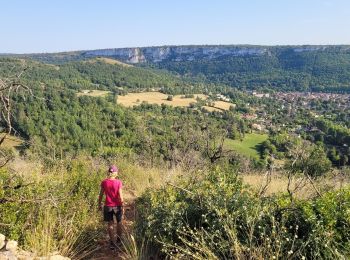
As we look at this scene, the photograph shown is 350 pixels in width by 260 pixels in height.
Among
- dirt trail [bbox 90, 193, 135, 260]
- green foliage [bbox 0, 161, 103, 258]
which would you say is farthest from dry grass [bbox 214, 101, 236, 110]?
green foliage [bbox 0, 161, 103, 258]

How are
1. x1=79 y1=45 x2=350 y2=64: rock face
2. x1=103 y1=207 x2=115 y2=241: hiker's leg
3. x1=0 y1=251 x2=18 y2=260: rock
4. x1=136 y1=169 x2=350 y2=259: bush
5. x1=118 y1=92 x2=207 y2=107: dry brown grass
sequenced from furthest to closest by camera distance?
x1=79 y1=45 x2=350 y2=64: rock face → x1=118 y1=92 x2=207 y2=107: dry brown grass → x1=103 y1=207 x2=115 y2=241: hiker's leg → x1=0 y1=251 x2=18 y2=260: rock → x1=136 y1=169 x2=350 y2=259: bush

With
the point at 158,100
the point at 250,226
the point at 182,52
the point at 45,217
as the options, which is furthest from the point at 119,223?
the point at 182,52

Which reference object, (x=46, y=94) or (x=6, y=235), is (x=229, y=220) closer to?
(x=6, y=235)

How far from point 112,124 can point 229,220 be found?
48497 millimetres

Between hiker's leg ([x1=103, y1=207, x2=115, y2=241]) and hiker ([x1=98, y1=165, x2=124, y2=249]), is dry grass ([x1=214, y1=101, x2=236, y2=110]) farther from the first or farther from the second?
hiker's leg ([x1=103, y1=207, x2=115, y2=241])

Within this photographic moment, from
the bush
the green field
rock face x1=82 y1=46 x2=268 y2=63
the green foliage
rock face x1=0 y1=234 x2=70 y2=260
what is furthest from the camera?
rock face x1=82 y1=46 x2=268 y2=63

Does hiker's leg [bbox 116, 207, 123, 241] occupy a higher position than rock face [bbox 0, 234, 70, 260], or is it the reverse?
rock face [bbox 0, 234, 70, 260]

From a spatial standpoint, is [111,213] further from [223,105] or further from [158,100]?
[223,105]

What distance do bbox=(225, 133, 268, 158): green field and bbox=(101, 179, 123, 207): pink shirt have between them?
34672 millimetres

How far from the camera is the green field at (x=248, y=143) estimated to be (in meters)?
40.6

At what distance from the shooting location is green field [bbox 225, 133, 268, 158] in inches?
1597

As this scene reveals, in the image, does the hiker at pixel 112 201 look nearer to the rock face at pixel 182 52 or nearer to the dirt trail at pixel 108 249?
the dirt trail at pixel 108 249

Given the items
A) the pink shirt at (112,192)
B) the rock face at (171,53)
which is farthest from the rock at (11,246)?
the rock face at (171,53)

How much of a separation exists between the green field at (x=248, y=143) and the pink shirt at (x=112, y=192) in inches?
1365
